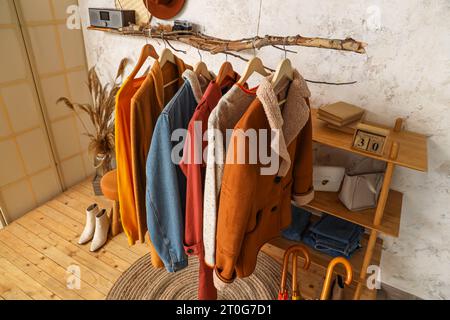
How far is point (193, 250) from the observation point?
1.16m

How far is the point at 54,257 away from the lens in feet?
6.34

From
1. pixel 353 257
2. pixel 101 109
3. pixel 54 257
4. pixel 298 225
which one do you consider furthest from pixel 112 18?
pixel 353 257

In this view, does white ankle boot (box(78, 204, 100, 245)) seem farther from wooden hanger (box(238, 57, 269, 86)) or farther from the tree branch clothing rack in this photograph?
wooden hanger (box(238, 57, 269, 86))

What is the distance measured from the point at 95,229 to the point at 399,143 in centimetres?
185

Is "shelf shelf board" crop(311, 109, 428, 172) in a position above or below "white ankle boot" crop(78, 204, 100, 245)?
above

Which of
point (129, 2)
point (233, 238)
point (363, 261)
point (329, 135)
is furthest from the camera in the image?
point (129, 2)

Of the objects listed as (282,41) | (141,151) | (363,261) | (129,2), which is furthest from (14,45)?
(363,261)

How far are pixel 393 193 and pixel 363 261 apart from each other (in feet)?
Answer: 1.20

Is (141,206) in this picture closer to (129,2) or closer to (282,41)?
(282,41)

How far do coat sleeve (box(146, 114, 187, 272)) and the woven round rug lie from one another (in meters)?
0.58

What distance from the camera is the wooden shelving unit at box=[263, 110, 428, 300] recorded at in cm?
114

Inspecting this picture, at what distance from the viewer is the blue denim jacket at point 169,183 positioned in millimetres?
1031

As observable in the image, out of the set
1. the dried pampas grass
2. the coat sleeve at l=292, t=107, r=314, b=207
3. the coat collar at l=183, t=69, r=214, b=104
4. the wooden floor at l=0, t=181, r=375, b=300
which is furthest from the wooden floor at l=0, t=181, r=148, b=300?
the coat collar at l=183, t=69, r=214, b=104

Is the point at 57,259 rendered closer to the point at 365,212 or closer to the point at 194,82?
the point at 194,82
